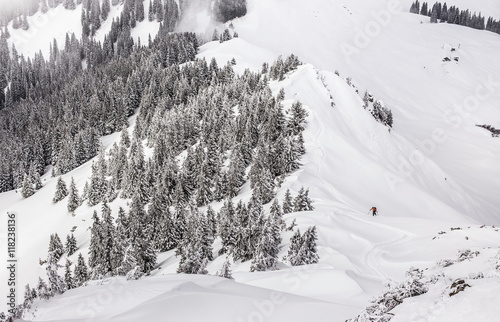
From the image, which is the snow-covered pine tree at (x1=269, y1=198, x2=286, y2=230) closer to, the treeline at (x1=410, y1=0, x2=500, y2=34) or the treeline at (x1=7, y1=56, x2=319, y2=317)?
the treeline at (x1=7, y1=56, x2=319, y2=317)

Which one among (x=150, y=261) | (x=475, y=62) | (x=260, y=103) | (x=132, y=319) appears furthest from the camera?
(x=475, y=62)

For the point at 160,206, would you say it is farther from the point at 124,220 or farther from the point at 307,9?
the point at 307,9

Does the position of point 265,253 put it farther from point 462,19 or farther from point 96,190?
point 462,19

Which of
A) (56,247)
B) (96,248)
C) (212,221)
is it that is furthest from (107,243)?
(212,221)

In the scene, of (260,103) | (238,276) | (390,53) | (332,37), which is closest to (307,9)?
(332,37)

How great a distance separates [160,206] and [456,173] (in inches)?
2486

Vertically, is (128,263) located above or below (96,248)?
above

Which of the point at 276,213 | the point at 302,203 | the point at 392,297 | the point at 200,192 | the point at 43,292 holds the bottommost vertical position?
the point at 200,192

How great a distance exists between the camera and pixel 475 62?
389 feet

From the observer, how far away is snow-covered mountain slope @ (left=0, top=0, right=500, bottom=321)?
9.55 m

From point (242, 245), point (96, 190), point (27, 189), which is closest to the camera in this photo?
point (242, 245)

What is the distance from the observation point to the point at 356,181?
1527 inches

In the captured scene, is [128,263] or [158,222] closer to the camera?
[128,263]

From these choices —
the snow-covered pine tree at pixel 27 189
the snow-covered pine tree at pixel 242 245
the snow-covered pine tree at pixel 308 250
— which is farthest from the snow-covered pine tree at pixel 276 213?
the snow-covered pine tree at pixel 27 189
